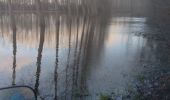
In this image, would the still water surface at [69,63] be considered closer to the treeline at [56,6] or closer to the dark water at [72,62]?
the dark water at [72,62]

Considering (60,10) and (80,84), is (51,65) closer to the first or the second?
(80,84)

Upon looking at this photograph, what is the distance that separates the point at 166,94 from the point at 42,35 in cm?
2020

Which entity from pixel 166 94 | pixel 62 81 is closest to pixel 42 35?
pixel 62 81

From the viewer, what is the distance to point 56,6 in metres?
57.7

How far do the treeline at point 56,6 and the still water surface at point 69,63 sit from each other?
24.4 meters

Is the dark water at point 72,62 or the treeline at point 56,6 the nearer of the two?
the dark water at point 72,62

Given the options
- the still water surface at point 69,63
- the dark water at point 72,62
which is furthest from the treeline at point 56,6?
the still water surface at point 69,63

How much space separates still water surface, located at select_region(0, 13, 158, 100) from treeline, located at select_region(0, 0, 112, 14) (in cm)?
2438

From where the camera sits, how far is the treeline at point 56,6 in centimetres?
5547

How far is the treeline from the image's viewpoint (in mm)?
55469

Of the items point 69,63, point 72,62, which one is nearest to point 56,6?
point 72,62

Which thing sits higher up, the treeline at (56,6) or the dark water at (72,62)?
the treeline at (56,6)

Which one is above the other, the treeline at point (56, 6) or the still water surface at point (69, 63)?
the treeline at point (56, 6)

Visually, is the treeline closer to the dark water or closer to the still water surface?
the dark water
